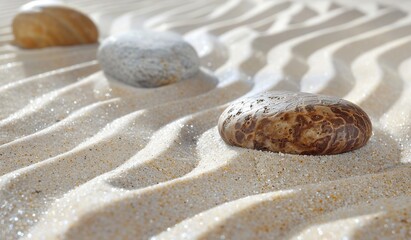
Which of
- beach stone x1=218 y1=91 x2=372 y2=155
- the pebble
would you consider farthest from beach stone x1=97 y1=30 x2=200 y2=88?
beach stone x1=218 y1=91 x2=372 y2=155

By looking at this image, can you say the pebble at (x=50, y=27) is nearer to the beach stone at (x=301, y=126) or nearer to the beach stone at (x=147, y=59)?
the beach stone at (x=147, y=59)

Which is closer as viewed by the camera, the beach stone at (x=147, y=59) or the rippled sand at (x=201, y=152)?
the rippled sand at (x=201, y=152)

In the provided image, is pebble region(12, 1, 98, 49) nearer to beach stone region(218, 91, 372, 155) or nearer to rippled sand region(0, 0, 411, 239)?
rippled sand region(0, 0, 411, 239)

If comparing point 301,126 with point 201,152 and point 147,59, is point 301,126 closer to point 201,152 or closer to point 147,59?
point 201,152

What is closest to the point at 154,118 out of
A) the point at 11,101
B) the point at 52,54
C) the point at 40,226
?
the point at 11,101

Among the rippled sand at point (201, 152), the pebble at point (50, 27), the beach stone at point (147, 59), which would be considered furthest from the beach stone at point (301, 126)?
the pebble at point (50, 27)

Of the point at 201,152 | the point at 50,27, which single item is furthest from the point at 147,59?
the point at 50,27
